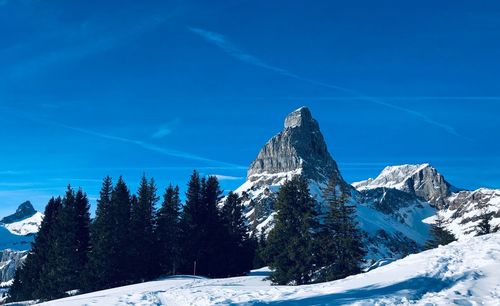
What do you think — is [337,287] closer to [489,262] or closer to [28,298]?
[489,262]

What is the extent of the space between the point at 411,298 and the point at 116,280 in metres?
36.9

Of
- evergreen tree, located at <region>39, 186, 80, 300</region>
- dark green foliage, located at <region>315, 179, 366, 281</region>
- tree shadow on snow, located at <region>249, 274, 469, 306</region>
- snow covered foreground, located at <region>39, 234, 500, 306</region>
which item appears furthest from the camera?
evergreen tree, located at <region>39, 186, 80, 300</region>

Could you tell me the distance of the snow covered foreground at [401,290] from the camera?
20.1 meters

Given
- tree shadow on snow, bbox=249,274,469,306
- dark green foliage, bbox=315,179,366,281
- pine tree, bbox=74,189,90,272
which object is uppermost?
pine tree, bbox=74,189,90,272

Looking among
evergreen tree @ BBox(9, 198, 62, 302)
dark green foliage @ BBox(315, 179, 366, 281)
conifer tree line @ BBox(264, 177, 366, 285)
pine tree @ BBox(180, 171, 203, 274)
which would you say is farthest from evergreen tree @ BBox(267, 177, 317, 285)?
evergreen tree @ BBox(9, 198, 62, 302)

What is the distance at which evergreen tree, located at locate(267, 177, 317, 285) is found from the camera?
3984 cm

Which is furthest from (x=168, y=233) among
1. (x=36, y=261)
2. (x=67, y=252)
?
(x=36, y=261)

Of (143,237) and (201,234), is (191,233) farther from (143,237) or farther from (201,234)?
(143,237)

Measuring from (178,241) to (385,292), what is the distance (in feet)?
126

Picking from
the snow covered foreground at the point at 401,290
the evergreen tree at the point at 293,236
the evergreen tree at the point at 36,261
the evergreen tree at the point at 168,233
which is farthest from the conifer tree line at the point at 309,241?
the evergreen tree at the point at 36,261

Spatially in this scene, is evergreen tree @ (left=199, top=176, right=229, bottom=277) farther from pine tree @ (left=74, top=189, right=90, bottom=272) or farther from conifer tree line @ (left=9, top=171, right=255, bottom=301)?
pine tree @ (left=74, top=189, right=90, bottom=272)

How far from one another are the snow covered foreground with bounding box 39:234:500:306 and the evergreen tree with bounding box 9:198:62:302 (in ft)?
122

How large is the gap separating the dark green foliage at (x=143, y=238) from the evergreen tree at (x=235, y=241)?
28.9ft

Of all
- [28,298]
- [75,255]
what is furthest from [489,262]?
[28,298]
